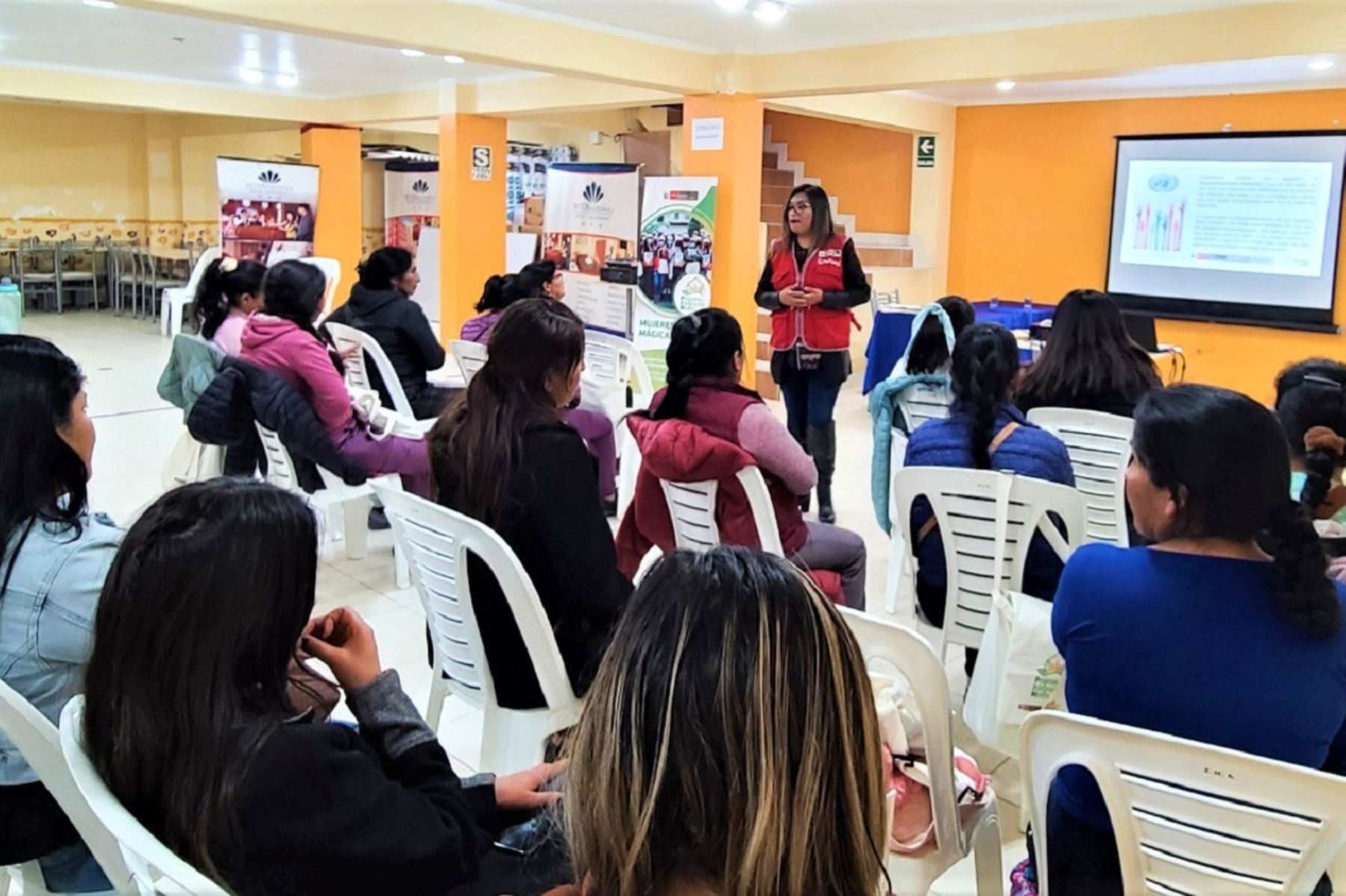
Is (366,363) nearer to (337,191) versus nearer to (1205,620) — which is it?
(1205,620)

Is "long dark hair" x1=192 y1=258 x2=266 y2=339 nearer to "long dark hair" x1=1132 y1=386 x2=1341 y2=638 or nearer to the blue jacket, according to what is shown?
the blue jacket

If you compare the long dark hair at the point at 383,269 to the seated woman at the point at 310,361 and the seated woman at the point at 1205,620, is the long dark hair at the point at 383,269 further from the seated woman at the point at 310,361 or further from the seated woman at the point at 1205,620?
the seated woman at the point at 1205,620

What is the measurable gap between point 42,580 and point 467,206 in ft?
25.7

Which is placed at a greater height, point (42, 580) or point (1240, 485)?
point (1240, 485)

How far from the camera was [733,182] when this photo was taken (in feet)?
22.7

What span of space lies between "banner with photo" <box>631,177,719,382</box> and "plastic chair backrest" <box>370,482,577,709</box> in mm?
4825

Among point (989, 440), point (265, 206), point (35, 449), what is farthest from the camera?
point (265, 206)

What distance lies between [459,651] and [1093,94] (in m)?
8.13

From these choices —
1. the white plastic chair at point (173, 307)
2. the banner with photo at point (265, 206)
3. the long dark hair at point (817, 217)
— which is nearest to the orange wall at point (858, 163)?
the banner with photo at point (265, 206)

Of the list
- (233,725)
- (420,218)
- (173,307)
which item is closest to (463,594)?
(233,725)

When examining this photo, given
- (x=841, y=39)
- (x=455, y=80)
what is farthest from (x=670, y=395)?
(x=455, y=80)

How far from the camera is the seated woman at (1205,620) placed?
1434mm

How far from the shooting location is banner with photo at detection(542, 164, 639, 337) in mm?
7703

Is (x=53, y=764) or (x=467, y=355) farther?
(x=467, y=355)
